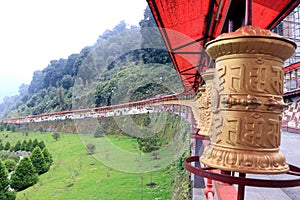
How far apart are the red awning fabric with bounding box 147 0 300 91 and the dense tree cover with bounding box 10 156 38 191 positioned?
1095 cm

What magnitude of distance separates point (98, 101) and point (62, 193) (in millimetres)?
6407

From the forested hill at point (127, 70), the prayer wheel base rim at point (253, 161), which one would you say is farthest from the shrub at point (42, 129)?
the prayer wheel base rim at point (253, 161)

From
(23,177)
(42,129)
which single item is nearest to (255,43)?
(23,177)

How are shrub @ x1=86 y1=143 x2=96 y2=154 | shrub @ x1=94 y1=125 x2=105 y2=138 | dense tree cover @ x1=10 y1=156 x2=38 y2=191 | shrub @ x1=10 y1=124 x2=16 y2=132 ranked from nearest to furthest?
dense tree cover @ x1=10 y1=156 x2=38 y2=191 < shrub @ x1=86 y1=143 x2=96 y2=154 < shrub @ x1=94 y1=125 x2=105 y2=138 < shrub @ x1=10 y1=124 x2=16 y2=132

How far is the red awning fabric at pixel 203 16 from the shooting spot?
115 centimetres

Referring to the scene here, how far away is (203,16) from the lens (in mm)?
1581

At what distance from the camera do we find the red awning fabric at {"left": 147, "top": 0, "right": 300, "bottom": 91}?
1.15 meters

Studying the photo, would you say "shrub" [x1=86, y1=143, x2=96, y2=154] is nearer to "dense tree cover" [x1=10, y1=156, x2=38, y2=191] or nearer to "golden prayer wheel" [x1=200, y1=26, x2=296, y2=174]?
"dense tree cover" [x1=10, y1=156, x2=38, y2=191]

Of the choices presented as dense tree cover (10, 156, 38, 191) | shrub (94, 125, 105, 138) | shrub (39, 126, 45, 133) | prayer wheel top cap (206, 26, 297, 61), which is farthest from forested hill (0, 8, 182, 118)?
shrub (39, 126, 45, 133)

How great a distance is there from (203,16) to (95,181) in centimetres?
1016

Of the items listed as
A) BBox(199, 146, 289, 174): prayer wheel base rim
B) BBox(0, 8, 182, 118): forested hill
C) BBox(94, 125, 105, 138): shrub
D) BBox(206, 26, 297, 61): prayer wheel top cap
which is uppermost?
BBox(0, 8, 182, 118): forested hill

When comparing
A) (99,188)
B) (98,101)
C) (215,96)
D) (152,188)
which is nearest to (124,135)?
(98,101)

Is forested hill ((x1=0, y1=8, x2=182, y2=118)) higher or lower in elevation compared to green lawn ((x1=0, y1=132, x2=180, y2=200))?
higher

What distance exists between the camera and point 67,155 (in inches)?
611
